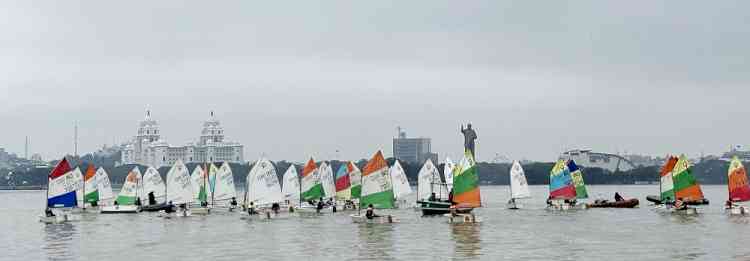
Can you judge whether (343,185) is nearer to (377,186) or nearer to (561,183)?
(561,183)

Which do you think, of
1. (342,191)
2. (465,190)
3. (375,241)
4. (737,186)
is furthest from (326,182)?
(375,241)

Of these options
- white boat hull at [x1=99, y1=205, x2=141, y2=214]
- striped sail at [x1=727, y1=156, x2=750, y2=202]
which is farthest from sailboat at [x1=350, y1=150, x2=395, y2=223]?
striped sail at [x1=727, y1=156, x2=750, y2=202]

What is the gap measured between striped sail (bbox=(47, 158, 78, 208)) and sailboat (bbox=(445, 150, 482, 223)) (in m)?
26.9

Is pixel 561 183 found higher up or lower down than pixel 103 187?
lower down

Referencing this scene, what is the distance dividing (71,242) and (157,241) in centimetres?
470

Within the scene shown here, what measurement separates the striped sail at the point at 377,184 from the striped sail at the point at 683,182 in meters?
25.5

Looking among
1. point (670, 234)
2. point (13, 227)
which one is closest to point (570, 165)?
point (670, 234)

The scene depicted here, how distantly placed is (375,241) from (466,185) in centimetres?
1459

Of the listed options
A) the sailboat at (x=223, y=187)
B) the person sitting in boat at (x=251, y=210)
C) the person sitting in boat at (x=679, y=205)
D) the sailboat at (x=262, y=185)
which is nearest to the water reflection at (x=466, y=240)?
the sailboat at (x=262, y=185)

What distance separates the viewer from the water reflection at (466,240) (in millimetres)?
45638

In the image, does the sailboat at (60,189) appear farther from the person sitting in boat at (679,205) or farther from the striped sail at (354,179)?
the person sitting in boat at (679,205)

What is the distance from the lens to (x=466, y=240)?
172ft

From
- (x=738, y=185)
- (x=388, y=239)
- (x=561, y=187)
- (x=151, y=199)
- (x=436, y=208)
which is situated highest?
(x=561, y=187)

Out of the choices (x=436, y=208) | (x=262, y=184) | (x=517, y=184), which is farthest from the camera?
(x=517, y=184)
